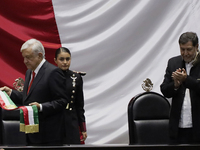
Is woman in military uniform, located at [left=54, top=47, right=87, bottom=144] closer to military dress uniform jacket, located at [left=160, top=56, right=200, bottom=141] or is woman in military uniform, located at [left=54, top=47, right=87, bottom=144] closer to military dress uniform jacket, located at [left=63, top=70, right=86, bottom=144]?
military dress uniform jacket, located at [left=63, top=70, right=86, bottom=144]

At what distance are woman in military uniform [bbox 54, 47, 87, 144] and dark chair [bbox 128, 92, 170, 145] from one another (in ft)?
1.71

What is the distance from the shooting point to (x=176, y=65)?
9.16 feet

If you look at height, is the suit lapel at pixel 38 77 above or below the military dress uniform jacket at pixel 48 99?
above

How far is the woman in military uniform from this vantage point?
3252 mm

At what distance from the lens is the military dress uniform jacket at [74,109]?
3246 mm

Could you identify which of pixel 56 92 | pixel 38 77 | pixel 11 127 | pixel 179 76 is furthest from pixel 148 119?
pixel 11 127

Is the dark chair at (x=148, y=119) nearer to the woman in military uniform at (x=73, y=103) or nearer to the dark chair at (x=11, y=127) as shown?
the woman in military uniform at (x=73, y=103)

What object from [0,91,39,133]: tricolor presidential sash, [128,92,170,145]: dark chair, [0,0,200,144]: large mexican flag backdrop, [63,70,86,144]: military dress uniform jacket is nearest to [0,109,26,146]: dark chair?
[63,70,86,144]: military dress uniform jacket

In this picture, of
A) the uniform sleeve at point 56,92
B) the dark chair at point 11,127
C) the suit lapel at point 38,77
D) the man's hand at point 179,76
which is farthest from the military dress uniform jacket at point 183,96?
the dark chair at point 11,127

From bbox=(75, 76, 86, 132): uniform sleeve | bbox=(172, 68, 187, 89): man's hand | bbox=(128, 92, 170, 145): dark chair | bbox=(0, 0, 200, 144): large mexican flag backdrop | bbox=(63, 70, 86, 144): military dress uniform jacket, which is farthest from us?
bbox=(0, 0, 200, 144): large mexican flag backdrop

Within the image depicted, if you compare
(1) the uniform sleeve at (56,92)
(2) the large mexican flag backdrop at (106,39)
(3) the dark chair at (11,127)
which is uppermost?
(2) the large mexican flag backdrop at (106,39)

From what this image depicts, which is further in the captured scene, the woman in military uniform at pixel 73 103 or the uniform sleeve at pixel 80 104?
the uniform sleeve at pixel 80 104

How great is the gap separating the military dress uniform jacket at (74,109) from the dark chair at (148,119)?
1.71 feet

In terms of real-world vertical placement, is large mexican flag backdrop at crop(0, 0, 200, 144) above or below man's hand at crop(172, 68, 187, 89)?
above
